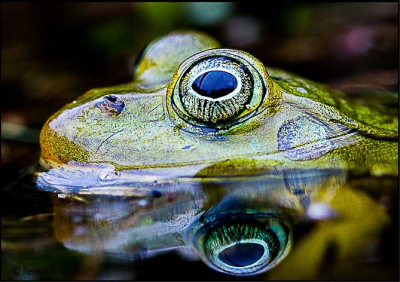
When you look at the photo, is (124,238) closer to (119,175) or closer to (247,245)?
(119,175)

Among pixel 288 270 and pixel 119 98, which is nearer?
pixel 288 270

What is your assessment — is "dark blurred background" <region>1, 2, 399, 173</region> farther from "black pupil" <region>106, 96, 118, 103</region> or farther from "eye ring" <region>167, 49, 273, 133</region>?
"eye ring" <region>167, 49, 273, 133</region>

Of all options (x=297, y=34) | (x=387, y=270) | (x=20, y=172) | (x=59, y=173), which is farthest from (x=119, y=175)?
(x=297, y=34)

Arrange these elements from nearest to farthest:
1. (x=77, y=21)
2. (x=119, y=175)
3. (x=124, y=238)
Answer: (x=124, y=238) < (x=119, y=175) < (x=77, y=21)

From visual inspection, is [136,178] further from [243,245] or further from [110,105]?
[243,245]

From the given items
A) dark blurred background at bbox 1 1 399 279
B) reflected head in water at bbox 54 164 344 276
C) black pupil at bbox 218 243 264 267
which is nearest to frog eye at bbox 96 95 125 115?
reflected head in water at bbox 54 164 344 276

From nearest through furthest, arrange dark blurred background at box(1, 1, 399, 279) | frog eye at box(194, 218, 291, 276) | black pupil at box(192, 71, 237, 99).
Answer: frog eye at box(194, 218, 291, 276) < black pupil at box(192, 71, 237, 99) < dark blurred background at box(1, 1, 399, 279)
